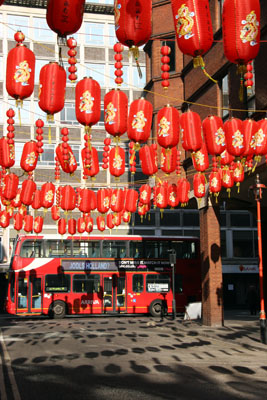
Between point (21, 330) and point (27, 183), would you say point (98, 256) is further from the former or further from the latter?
point (27, 183)

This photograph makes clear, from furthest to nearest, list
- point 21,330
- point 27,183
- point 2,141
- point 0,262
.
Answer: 1. point 0,262
2. point 21,330
3. point 27,183
4. point 2,141

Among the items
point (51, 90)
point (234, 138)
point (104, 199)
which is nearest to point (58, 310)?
point (104, 199)

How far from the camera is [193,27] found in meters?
9.60

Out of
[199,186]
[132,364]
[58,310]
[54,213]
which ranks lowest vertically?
[132,364]

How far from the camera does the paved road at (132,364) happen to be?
10367mm

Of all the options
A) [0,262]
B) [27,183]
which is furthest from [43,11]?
[27,183]

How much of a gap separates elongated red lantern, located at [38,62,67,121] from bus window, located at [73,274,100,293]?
1899 centimetres

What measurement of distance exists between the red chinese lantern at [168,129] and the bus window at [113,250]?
16.3 m

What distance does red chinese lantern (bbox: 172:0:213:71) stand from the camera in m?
9.59

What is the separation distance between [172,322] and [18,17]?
32.4 meters

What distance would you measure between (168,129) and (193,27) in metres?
4.52

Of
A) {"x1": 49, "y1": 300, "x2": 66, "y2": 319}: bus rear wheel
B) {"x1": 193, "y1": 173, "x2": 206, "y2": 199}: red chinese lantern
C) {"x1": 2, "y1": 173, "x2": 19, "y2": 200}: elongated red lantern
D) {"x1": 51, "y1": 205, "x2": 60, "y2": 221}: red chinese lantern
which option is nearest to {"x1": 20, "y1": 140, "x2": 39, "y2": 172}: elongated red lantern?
{"x1": 2, "y1": 173, "x2": 19, "y2": 200}: elongated red lantern

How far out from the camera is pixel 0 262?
41.2m

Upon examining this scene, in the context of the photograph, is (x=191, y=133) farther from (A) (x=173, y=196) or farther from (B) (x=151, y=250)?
(B) (x=151, y=250)
